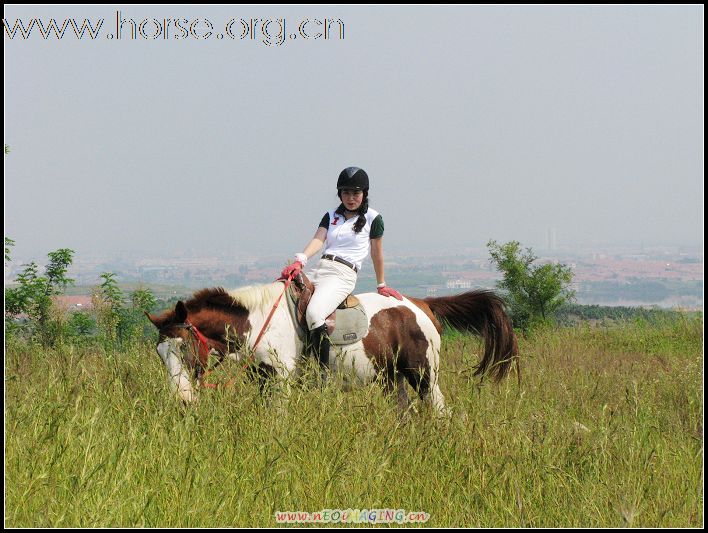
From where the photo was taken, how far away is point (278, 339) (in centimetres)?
559

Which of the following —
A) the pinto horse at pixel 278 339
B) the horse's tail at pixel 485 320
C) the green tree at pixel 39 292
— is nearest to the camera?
the pinto horse at pixel 278 339

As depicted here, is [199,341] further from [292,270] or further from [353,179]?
[353,179]

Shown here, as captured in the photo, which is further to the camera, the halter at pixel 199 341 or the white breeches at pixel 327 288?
the white breeches at pixel 327 288

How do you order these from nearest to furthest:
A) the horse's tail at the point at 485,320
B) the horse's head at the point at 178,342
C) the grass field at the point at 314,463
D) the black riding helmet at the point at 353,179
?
the grass field at the point at 314,463 → the horse's head at the point at 178,342 → the black riding helmet at the point at 353,179 → the horse's tail at the point at 485,320

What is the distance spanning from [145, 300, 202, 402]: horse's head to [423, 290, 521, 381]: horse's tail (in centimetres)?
226

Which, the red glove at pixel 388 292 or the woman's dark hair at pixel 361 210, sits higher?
the woman's dark hair at pixel 361 210

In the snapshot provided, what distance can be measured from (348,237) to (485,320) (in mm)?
1679

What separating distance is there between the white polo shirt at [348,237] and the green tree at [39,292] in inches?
174

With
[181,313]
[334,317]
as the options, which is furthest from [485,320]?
[181,313]

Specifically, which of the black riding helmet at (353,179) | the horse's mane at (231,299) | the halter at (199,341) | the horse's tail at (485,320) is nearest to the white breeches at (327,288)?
the horse's mane at (231,299)

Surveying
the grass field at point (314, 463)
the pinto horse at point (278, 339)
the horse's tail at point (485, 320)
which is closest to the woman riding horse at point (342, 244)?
the pinto horse at point (278, 339)

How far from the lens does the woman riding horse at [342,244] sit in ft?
18.9

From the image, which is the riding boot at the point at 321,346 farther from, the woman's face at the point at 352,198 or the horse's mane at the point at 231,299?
the woman's face at the point at 352,198

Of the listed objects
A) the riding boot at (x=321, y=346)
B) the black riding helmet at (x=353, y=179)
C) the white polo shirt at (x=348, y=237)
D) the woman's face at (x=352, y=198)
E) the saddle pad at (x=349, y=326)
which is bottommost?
the riding boot at (x=321, y=346)
